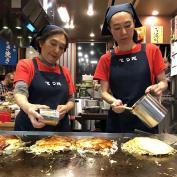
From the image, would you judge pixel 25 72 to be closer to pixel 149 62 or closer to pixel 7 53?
pixel 149 62

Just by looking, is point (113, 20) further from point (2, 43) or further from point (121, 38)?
point (2, 43)

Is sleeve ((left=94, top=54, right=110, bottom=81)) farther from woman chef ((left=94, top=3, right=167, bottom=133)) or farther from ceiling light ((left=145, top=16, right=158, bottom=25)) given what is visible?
ceiling light ((left=145, top=16, right=158, bottom=25))

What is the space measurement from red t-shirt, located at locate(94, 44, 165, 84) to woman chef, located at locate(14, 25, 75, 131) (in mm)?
312

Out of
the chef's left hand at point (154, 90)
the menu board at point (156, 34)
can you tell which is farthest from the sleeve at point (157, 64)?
the menu board at point (156, 34)

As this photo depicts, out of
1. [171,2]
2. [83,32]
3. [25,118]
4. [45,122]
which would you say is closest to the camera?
[45,122]

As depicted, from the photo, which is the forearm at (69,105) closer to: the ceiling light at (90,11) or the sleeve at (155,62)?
the sleeve at (155,62)

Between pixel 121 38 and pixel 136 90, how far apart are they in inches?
16.1

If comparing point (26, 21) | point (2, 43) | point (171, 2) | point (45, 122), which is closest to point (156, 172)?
point (45, 122)

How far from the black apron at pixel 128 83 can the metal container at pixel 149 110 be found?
36 centimetres

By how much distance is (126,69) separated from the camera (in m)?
2.20

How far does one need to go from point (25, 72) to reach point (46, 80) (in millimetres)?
185

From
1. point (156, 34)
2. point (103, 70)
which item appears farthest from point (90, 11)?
point (103, 70)

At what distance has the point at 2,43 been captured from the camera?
788 cm

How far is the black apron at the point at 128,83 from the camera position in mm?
2148
